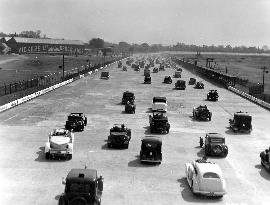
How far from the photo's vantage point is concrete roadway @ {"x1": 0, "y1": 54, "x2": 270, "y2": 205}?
A: 23359 mm

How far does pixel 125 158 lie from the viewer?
31.3 metres

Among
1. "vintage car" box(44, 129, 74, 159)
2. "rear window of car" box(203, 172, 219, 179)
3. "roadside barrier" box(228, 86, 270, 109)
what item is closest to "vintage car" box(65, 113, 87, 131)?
"vintage car" box(44, 129, 74, 159)

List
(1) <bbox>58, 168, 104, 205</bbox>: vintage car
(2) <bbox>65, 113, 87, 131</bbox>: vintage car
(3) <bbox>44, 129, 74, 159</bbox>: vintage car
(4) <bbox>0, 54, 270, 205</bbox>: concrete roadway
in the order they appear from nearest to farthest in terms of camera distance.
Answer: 1. (1) <bbox>58, 168, 104, 205</bbox>: vintage car
2. (4) <bbox>0, 54, 270, 205</bbox>: concrete roadway
3. (3) <bbox>44, 129, 74, 159</bbox>: vintage car
4. (2) <bbox>65, 113, 87, 131</bbox>: vintage car

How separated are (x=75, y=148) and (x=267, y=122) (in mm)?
25081

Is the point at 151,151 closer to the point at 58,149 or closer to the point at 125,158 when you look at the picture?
the point at 125,158

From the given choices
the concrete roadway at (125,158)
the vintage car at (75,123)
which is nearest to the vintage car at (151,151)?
the concrete roadway at (125,158)

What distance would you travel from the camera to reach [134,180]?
25938mm

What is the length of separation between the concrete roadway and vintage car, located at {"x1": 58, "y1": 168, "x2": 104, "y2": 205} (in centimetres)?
267

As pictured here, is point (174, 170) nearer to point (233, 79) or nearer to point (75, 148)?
point (75, 148)

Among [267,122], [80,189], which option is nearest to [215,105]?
[267,122]

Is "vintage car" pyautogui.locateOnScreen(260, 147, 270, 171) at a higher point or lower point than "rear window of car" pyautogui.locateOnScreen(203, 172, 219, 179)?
lower

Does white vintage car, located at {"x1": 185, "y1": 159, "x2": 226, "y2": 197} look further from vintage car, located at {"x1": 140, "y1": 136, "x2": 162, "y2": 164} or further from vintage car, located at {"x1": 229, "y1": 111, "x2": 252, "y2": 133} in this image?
vintage car, located at {"x1": 229, "y1": 111, "x2": 252, "y2": 133}

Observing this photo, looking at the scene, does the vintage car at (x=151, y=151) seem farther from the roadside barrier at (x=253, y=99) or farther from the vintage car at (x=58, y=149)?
the roadside barrier at (x=253, y=99)

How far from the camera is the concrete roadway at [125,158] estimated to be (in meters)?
23.4
